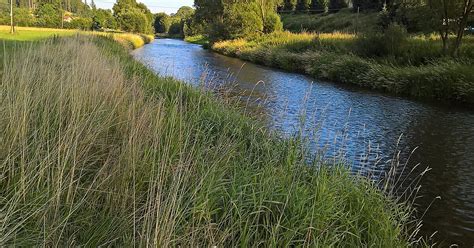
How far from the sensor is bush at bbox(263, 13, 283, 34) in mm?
45656

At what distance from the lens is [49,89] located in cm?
488

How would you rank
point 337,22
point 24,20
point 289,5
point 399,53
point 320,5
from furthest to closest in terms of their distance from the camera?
point 24,20, point 289,5, point 320,5, point 337,22, point 399,53

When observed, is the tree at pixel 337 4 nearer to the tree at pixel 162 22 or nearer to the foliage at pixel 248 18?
the foliage at pixel 248 18

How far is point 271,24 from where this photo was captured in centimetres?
4581

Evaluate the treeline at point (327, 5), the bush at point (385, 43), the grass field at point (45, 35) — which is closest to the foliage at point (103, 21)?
the treeline at point (327, 5)

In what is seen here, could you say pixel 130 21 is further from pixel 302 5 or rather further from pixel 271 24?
pixel 271 24

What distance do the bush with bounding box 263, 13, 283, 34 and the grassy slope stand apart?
Answer: 4149cm

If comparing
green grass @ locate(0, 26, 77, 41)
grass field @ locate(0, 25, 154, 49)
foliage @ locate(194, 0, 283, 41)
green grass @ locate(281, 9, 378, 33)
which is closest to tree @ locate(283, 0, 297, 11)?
green grass @ locate(281, 9, 378, 33)

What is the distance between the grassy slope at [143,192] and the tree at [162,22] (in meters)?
172

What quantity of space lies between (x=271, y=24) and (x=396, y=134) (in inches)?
1435

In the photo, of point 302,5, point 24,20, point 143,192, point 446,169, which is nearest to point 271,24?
point 302,5

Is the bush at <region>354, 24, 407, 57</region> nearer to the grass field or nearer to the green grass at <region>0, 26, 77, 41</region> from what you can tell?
the grass field

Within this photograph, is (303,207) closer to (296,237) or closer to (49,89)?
(296,237)

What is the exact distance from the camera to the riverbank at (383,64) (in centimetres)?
1689
